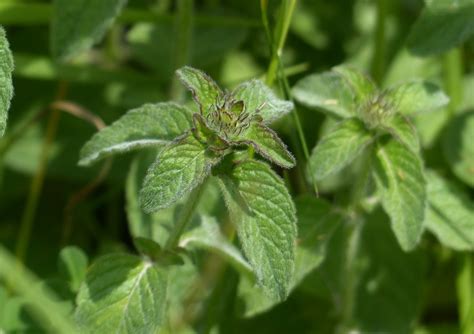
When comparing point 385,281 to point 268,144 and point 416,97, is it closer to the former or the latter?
point 416,97

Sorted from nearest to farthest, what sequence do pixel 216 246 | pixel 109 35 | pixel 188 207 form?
pixel 188 207, pixel 216 246, pixel 109 35

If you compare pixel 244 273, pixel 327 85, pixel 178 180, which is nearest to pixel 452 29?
pixel 327 85

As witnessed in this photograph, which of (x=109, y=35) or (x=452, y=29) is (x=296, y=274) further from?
(x=109, y=35)

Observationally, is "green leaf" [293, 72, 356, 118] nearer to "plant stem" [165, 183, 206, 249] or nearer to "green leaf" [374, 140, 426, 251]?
"green leaf" [374, 140, 426, 251]

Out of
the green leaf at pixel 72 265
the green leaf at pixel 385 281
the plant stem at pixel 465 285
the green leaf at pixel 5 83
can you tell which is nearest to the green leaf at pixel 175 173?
the green leaf at pixel 5 83

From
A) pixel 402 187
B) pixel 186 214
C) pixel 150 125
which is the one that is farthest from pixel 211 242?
pixel 402 187

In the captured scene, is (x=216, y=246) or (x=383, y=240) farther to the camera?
(x=383, y=240)

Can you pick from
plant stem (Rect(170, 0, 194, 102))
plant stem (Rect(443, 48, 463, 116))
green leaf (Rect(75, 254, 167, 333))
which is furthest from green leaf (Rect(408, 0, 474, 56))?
green leaf (Rect(75, 254, 167, 333))

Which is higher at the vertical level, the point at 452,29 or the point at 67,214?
the point at 452,29
